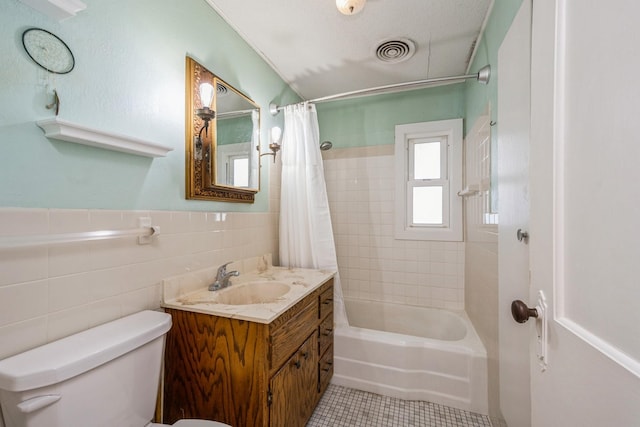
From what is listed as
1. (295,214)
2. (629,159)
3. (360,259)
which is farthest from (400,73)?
(629,159)

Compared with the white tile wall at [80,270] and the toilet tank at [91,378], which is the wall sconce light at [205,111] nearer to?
the white tile wall at [80,270]

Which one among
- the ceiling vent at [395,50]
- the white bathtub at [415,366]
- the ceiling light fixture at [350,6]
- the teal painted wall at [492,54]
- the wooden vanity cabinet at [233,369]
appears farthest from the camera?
the ceiling vent at [395,50]

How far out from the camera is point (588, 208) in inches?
17.8

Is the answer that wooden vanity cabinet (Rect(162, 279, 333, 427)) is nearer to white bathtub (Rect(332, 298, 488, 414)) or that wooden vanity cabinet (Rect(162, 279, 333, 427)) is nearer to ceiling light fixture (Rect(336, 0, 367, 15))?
white bathtub (Rect(332, 298, 488, 414))

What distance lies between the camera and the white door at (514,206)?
2.86 feet

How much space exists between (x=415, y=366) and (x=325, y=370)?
602 millimetres

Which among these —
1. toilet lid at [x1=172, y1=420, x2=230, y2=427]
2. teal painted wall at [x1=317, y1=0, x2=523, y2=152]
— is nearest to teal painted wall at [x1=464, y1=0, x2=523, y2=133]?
teal painted wall at [x1=317, y1=0, x2=523, y2=152]

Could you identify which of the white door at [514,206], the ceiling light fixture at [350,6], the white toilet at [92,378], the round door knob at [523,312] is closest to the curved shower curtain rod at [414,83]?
the white door at [514,206]

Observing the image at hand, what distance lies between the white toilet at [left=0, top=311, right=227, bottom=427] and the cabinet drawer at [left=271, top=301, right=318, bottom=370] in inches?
12.2

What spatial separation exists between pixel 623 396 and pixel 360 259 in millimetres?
2202

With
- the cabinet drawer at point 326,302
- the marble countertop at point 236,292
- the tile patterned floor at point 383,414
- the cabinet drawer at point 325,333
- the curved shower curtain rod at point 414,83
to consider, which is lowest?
the tile patterned floor at point 383,414

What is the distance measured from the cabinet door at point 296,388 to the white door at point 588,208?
0.91 meters

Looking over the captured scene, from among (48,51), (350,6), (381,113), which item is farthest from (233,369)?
(381,113)

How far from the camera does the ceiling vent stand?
1746mm
